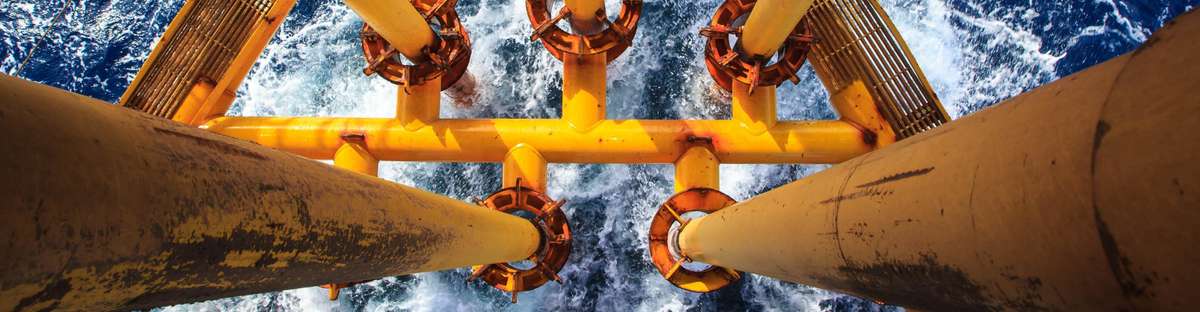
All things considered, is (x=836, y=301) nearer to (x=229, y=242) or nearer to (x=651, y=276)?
(x=651, y=276)

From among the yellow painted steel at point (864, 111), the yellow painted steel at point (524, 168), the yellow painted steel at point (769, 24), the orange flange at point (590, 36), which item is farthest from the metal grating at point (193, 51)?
the yellow painted steel at point (864, 111)

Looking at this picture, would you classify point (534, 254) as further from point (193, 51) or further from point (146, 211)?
point (146, 211)

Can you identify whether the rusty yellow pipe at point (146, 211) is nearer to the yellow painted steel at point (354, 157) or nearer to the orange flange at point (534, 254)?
the orange flange at point (534, 254)

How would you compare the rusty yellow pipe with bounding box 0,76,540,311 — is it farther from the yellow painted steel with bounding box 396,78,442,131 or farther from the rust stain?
the yellow painted steel with bounding box 396,78,442,131

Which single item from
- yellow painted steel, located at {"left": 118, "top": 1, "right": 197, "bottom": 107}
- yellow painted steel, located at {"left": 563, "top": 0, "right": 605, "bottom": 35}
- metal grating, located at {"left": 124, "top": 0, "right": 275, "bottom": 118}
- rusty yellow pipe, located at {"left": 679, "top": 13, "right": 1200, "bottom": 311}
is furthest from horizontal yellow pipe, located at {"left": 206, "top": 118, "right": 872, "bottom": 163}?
rusty yellow pipe, located at {"left": 679, "top": 13, "right": 1200, "bottom": 311}

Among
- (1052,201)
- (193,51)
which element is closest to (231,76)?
(193,51)

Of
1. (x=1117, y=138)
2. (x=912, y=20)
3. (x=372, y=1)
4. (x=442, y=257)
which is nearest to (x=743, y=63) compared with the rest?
(x=372, y=1)
